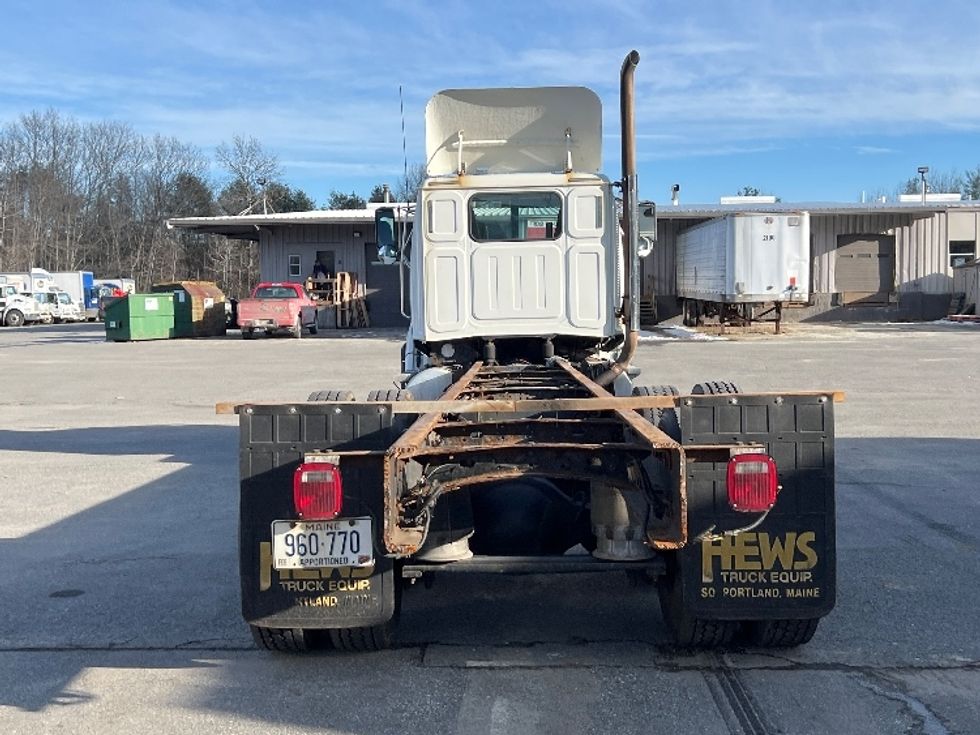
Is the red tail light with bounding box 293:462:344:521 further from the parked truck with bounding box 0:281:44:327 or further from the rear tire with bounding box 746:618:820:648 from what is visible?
the parked truck with bounding box 0:281:44:327

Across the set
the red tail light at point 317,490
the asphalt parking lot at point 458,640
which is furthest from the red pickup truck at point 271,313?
the red tail light at point 317,490

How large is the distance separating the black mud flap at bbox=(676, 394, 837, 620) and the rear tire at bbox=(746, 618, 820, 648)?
0.61 ft

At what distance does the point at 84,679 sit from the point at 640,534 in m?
2.62

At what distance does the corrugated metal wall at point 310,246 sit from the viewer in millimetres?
41219

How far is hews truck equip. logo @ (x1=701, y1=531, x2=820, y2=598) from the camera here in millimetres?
4469

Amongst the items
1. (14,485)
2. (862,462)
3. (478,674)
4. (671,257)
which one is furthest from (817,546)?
(671,257)

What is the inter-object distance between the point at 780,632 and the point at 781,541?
1.75 feet

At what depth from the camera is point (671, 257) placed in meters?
40.9

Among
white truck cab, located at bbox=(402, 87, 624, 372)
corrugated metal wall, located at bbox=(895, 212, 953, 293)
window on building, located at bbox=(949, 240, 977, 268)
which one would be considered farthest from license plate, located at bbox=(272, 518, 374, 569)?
window on building, located at bbox=(949, 240, 977, 268)

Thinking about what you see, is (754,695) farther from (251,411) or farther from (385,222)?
(385,222)

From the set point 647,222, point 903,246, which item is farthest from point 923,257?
point 647,222

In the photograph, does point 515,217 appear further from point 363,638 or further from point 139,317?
point 139,317

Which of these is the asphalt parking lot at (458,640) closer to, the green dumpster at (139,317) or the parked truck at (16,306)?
the green dumpster at (139,317)

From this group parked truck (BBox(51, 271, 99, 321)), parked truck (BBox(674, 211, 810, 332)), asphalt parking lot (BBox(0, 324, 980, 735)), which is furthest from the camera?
parked truck (BBox(51, 271, 99, 321))
